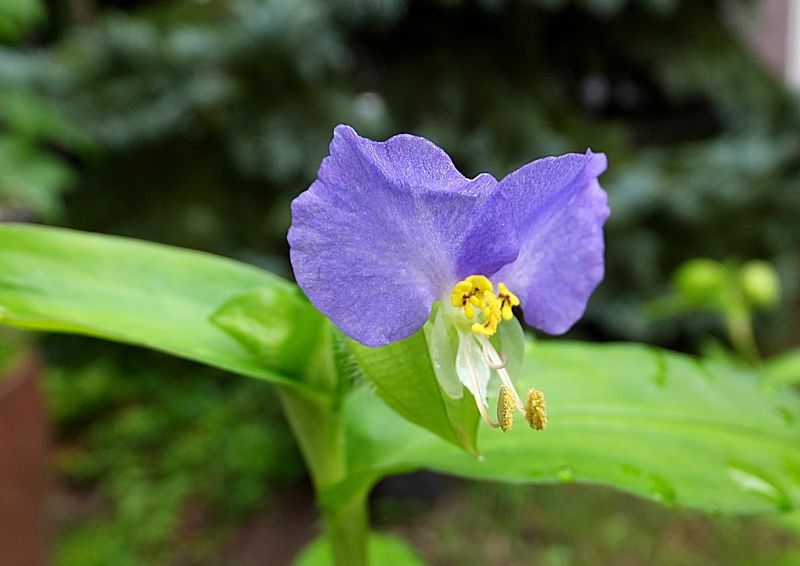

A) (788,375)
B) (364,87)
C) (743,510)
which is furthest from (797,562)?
(364,87)

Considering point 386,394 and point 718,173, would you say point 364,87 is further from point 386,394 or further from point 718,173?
point 386,394

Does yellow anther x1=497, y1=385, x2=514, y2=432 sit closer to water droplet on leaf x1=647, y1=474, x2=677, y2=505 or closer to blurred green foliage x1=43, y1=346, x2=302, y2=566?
water droplet on leaf x1=647, y1=474, x2=677, y2=505

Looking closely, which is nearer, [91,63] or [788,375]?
[788,375]

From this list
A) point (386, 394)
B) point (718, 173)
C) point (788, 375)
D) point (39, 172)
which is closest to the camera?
point (386, 394)

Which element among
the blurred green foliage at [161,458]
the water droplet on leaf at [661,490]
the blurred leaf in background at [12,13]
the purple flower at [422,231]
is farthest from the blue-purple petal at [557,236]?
the blurred green foliage at [161,458]

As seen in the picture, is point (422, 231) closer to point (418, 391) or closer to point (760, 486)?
point (418, 391)

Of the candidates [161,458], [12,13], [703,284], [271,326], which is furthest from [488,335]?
[161,458]

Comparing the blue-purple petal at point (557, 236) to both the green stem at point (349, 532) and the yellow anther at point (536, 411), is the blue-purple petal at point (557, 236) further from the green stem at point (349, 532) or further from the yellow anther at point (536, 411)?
the green stem at point (349, 532)

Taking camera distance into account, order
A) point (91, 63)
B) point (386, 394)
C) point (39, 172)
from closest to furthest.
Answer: point (386, 394)
point (39, 172)
point (91, 63)
